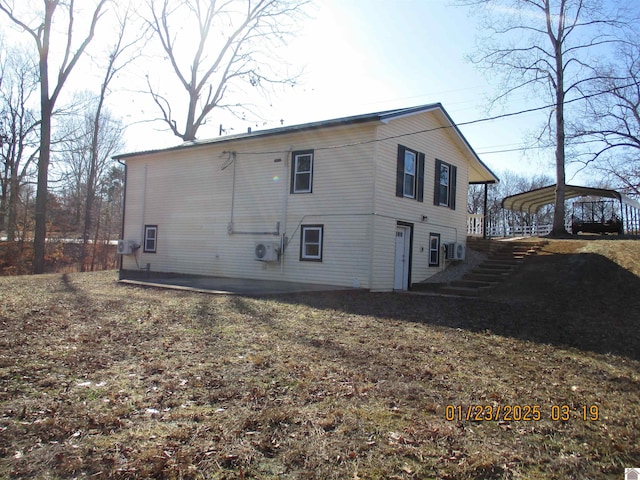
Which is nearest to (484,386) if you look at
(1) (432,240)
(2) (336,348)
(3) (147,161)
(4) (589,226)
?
(2) (336,348)

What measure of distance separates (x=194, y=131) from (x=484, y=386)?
2639 centimetres

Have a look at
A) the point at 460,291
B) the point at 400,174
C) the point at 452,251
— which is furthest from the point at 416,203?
the point at 460,291

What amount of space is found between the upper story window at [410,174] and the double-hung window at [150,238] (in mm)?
10153

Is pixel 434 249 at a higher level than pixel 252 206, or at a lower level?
lower

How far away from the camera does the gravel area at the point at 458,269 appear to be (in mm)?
15727

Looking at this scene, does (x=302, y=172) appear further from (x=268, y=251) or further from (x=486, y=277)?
(x=486, y=277)

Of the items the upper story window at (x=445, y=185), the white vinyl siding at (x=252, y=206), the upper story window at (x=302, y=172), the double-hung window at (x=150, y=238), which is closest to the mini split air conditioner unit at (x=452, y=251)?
the upper story window at (x=445, y=185)

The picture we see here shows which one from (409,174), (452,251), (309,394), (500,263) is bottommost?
(309,394)

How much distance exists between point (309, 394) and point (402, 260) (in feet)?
35.5

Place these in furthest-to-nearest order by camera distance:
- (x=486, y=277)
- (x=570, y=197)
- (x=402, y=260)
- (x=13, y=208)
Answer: (x=13, y=208), (x=570, y=197), (x=402, y=260), (x=486, y=277)

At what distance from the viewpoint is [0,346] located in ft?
18.1

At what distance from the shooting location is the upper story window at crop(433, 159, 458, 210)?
640 inches

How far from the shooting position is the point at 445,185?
1684 centimetres

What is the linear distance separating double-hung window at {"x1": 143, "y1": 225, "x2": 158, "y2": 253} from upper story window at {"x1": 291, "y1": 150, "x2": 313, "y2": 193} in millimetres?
7191
